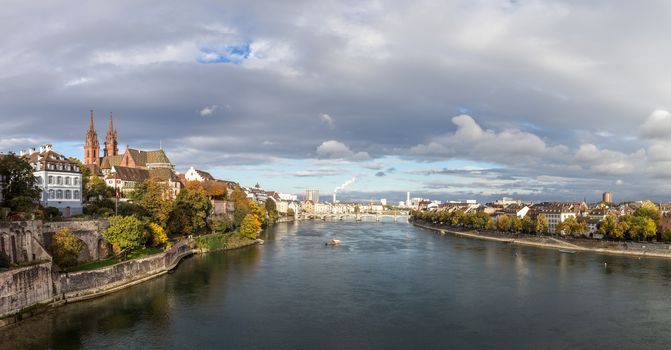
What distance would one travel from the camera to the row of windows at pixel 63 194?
3681cm

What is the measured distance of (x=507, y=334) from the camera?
23.8 m

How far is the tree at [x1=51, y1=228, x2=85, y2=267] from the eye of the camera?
28422mm

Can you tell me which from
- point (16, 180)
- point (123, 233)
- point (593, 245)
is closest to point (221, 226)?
point (123, 233)

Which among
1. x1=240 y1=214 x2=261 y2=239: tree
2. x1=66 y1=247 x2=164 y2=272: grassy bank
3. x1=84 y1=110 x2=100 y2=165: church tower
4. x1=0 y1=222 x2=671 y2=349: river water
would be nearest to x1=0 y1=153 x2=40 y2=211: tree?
x1=66 y1=247 x2=164 y2=272: grassy bank

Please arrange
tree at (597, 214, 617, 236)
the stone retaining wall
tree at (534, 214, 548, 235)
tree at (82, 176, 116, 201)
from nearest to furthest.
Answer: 1. the stone retaining wall
2. tree at (82, 176, 116, 201)
3. tree at (597, 214, 617, 236)
4. tree at (534, 214, 548, 235)

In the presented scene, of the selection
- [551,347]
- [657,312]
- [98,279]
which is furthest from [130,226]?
[657,312]

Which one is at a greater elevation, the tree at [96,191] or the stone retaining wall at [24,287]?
the tree at [96,191]

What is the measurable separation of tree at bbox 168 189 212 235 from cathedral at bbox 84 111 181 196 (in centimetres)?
1075

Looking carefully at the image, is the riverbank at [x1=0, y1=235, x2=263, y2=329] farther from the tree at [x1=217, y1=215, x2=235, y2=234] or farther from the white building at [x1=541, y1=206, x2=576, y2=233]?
the white building at [x1=541, y1=206, x2=576, y2=233]

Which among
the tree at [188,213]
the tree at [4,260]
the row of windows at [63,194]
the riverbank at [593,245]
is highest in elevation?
the row of windows at [63,194]

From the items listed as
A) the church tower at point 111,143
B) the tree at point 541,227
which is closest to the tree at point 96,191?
the church tower at point 111,143

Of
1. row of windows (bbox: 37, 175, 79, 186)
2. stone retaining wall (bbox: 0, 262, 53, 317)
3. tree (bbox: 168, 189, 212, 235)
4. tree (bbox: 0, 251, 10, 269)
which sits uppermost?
row of windows (bbox: 37, 175, 79, 186)

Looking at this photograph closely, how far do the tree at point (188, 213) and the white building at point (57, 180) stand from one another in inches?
415

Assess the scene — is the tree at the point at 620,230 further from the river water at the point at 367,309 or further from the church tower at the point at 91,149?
the church tower at the point at 91,149
